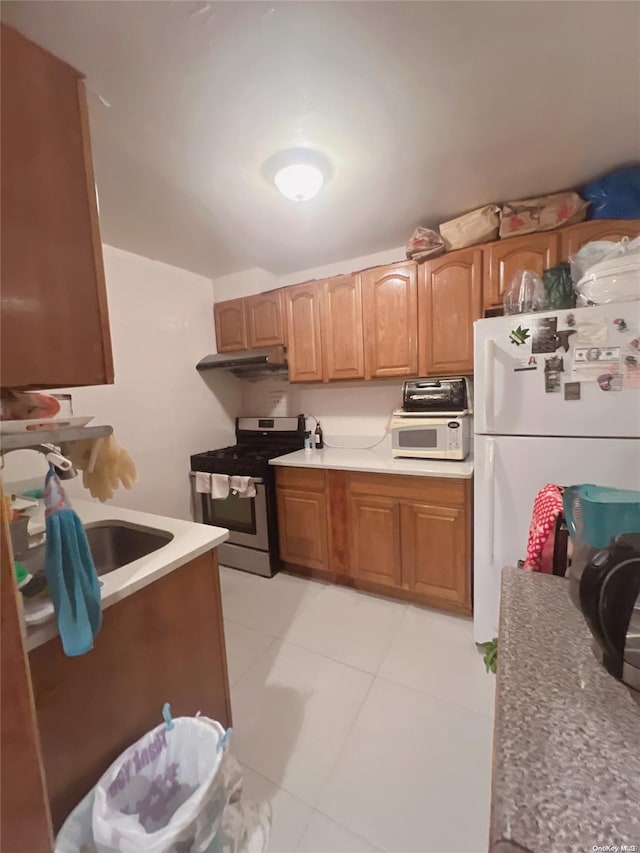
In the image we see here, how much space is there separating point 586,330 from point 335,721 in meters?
1.94

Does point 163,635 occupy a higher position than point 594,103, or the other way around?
point 594,103

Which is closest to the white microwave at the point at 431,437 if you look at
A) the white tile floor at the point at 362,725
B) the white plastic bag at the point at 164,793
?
the white tile floor at the point at 362,725

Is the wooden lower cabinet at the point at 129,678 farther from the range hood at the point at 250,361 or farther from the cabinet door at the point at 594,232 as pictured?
the cabinet door at the point at 594,232

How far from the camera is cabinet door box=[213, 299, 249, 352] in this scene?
2.88m

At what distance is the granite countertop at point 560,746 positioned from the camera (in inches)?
16.0

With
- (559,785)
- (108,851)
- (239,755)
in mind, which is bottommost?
(239,755)

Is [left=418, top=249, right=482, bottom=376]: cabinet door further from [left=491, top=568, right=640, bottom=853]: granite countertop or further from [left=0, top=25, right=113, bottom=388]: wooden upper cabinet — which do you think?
[left=0, top=25, right=113, bottom=388]: wooden upper cabinet

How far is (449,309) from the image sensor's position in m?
2.13

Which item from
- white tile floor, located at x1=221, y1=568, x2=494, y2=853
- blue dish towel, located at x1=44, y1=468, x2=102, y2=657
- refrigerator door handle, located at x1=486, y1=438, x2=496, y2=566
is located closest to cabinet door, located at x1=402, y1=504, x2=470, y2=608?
white tile floor, located at x1=221, y1=568, x2=494, y2=853

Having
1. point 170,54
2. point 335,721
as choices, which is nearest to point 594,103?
point 170,54

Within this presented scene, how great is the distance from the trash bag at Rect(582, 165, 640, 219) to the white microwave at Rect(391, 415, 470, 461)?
122 centimetres

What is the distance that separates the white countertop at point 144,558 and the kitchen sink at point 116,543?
0.09ft

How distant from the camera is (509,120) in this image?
4.51ft

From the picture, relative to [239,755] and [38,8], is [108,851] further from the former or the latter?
[38,8]
